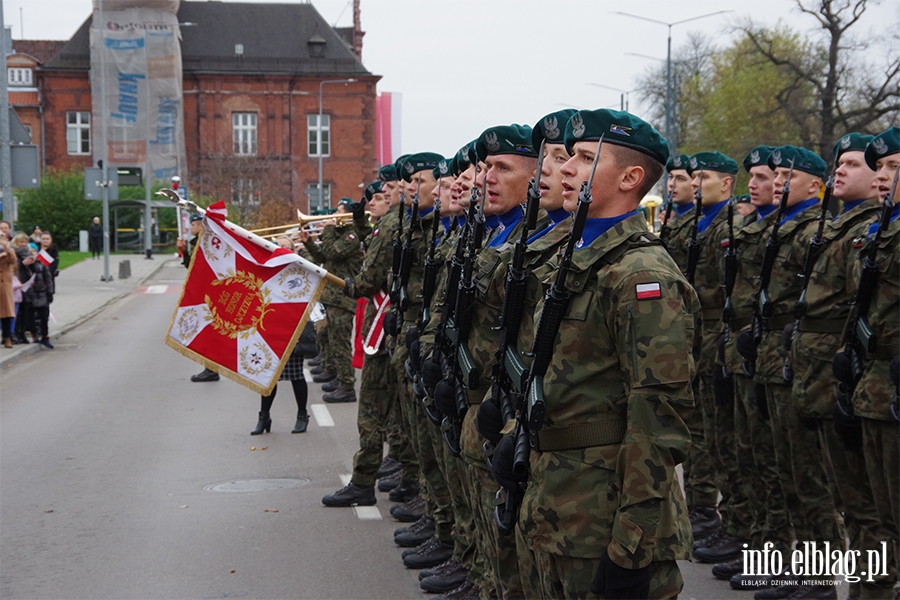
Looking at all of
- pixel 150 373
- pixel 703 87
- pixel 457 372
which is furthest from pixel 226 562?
pixel 703 87

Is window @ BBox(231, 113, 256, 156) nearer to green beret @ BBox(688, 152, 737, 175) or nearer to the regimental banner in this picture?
the regimental banner

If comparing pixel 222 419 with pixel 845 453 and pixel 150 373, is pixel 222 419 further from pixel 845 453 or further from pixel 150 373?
pixel 845 453

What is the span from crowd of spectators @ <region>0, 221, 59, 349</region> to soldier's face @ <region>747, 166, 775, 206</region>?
1408cm

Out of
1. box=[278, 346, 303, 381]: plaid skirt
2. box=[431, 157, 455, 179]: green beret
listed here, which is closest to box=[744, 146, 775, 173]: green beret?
box=[431, 157, 455, 179]: green beret

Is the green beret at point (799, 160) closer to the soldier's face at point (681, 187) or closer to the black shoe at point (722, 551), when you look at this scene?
the soldier's face at point (681, 187)

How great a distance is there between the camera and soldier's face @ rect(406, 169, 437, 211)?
749cm

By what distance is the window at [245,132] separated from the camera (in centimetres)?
6775

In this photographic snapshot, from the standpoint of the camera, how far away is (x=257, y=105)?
223ft

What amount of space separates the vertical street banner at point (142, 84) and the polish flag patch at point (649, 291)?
5734cm

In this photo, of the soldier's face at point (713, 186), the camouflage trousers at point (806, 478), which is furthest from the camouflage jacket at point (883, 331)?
the soldier's face at point (713, 186)

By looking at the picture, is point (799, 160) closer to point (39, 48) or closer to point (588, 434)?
point (588, 434)

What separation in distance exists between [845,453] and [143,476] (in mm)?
5810

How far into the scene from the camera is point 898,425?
473 centimetres

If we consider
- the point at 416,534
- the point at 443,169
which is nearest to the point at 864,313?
the point at 443,169
